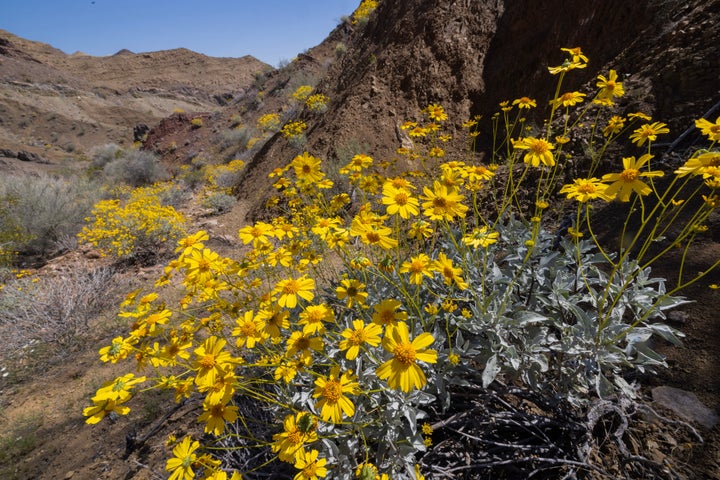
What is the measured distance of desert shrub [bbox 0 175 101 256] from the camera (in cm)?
819

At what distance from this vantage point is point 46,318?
4.78 metres

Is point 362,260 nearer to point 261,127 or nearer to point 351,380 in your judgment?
point 351,380

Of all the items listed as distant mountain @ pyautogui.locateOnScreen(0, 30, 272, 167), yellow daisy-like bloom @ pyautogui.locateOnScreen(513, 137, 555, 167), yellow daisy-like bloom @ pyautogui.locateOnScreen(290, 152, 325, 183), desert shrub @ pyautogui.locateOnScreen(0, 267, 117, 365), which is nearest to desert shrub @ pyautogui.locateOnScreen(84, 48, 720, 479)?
yellow daisy-like bloom @ pyautogui.locateOnScreen(513, 137, 555, 167)

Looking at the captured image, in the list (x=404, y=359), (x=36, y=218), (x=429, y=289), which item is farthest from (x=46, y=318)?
(x=404, y=359)

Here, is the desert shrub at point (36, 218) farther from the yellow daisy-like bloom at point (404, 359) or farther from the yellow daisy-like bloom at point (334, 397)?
the yellow daisy-like bloom at point (404, 359)

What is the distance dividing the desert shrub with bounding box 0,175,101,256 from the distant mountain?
20.9 meters

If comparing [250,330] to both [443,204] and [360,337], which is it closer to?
[360,337]

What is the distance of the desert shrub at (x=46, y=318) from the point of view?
4.70 metres

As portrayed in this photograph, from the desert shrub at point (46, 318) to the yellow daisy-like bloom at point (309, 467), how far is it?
4.80 m

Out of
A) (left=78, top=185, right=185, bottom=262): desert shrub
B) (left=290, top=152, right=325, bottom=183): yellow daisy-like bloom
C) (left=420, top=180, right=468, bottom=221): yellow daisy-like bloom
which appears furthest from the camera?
(left=78, top=185, right=185, bottom=262): desert shrub

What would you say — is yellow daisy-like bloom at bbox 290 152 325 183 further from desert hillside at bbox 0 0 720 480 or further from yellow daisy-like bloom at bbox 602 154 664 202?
yellow daisy-like bloom at bbox 602 154 664 202

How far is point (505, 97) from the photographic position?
6422mm

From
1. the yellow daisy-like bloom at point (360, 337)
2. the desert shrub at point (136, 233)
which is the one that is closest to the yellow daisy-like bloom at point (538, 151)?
the yellow daisy-like bloom at point (360, 337)

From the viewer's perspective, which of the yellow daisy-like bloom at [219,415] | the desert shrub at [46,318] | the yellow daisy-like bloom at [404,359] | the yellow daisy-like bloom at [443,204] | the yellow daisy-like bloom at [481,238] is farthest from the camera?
the desert shrub at [46,318]
